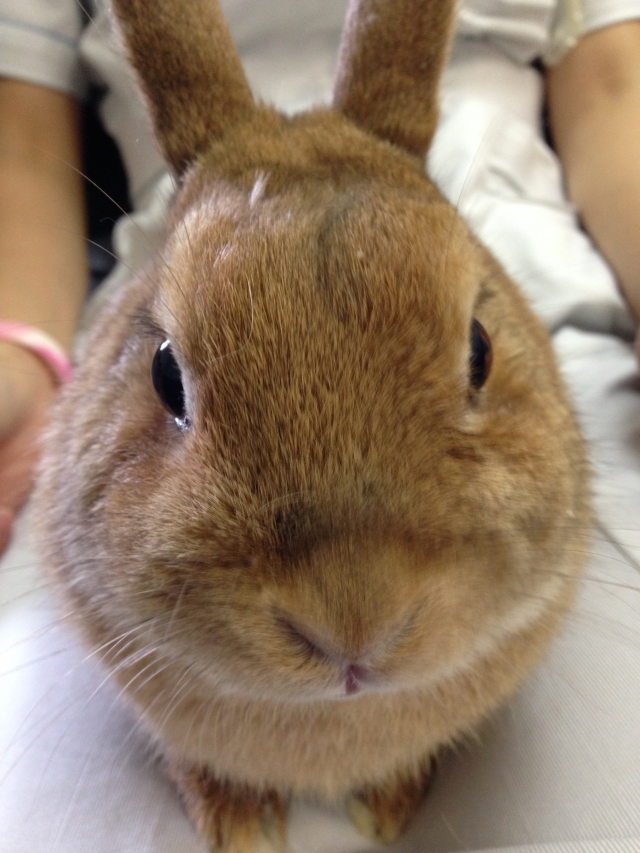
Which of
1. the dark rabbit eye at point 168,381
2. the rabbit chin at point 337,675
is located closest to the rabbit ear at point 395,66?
the dark rabbit eye at point 168,381

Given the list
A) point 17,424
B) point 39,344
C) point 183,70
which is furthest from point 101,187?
point 183,70

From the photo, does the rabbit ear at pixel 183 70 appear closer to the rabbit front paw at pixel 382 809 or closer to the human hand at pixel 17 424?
the human hand at pixel 17 424

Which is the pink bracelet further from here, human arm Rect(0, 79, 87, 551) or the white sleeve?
the white sleeve

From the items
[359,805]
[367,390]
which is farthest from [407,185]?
[359,805]

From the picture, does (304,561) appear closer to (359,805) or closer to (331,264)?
A: (331,264)

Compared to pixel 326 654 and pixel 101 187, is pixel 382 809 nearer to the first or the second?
pixel 326 654
